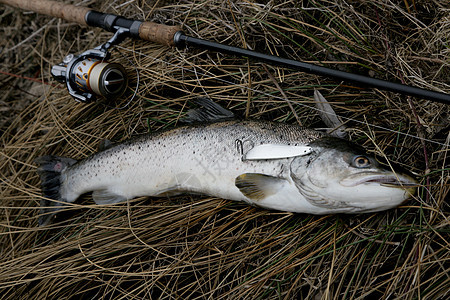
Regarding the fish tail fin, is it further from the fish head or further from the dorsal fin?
the fish head

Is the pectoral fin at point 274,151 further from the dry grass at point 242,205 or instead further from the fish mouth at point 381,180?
the dry grass at point 242,205

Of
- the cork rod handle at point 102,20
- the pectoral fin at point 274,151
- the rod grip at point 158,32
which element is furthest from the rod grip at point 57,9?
the pectoral fin at point 274,151

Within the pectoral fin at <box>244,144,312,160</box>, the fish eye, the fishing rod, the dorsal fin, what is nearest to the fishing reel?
the fishing rod

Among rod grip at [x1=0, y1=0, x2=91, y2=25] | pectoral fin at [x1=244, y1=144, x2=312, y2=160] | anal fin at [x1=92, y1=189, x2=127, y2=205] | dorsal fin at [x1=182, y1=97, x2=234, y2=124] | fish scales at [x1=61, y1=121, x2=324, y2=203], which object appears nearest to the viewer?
pectoral fin at [x1=244, y1=144, x2=312, y2=160]

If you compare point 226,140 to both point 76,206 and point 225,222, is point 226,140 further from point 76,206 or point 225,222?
point 76,206

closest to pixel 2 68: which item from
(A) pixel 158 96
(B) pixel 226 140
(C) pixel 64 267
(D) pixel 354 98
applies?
(A) pixel 158 96

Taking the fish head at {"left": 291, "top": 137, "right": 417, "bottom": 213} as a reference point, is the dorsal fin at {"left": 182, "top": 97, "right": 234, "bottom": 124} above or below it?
above

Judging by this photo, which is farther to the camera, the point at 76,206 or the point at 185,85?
the point at 185,85
